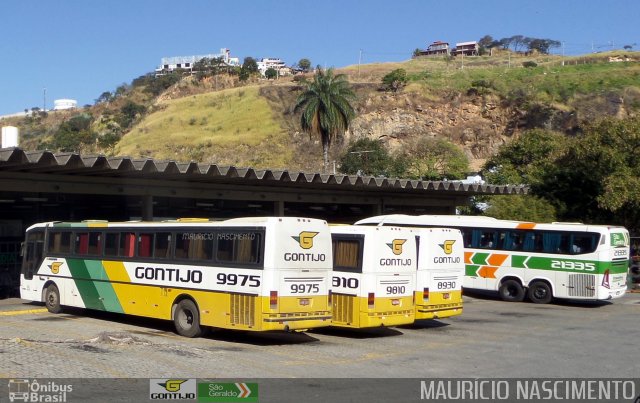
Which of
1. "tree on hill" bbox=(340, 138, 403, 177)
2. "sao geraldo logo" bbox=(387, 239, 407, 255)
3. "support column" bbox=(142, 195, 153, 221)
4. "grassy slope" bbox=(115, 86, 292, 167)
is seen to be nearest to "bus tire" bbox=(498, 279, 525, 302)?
"sao geraldo logo" bbox=(387, 239, 407, 255)

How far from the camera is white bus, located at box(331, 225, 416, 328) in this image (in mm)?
17219

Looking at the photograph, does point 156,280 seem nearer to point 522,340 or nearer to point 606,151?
point 522,340

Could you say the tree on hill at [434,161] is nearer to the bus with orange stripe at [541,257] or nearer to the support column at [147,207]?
the bus with orange stripe at [541,257]

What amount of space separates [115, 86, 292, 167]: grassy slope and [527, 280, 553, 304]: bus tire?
193 ft

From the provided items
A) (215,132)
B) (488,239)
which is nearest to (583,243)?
(488,239)

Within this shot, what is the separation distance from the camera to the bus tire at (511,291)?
89.8ft

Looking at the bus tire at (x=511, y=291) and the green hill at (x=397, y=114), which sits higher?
the green hill at (x=397, y=114)

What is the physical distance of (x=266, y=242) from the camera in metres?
15.5

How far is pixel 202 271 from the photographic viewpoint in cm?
1677

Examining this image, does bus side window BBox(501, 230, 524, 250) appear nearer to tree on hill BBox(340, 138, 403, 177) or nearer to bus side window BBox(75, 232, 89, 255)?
bus side window BBox(75, 232, 89, 255)

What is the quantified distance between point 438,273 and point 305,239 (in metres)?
4.93

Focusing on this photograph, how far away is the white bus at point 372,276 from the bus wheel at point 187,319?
10.2 ft

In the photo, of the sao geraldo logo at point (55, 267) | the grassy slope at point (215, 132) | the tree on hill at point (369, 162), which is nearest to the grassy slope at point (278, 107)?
the grassy slope at point (215, 132)

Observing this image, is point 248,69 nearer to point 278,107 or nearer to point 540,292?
point 278,107
